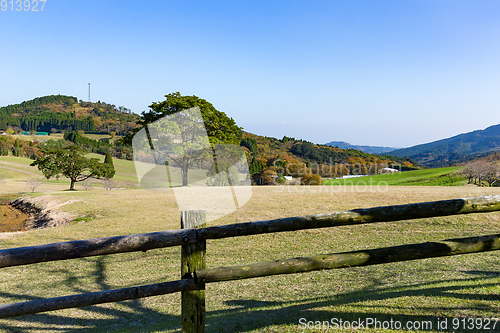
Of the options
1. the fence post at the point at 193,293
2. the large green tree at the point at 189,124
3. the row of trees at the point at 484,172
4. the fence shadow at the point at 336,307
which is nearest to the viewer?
the fence post at the point at 193,293

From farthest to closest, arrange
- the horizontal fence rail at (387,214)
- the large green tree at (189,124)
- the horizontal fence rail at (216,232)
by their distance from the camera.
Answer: the large green tree at (189,124), the horizontal fence rail at (387,214), the horizontal fence rail at (216,232)

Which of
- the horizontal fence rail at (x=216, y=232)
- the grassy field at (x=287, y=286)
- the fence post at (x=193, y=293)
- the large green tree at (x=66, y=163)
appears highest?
the large green tree at (x=66, y=163)

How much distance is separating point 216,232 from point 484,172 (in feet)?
154

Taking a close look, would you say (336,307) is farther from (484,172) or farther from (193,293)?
(484,172)

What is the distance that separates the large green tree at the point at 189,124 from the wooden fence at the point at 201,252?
1952 cm

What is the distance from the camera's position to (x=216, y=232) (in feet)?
10.2

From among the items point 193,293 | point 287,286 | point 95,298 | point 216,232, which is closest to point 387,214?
point 216,232

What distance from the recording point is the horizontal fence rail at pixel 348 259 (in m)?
3.14

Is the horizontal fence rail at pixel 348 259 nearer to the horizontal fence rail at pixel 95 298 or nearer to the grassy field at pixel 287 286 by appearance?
the horizontal fence rail at pixel 95 298

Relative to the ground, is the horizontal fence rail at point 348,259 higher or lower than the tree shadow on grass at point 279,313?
higher

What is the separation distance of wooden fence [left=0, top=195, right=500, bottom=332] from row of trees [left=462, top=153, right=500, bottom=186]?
44.6 m

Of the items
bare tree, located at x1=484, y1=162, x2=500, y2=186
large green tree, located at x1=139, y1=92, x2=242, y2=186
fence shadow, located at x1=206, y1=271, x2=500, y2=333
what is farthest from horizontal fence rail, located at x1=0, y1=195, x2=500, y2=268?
bare tree, located at x1=484, y1=162, x2=500, y2=186

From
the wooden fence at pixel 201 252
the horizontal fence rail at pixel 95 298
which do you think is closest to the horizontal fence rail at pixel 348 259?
the wooden fence at pixel 201 252

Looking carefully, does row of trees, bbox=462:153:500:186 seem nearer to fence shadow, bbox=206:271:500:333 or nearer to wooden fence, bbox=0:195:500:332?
fence shadow, bbox=206:271:500:333
